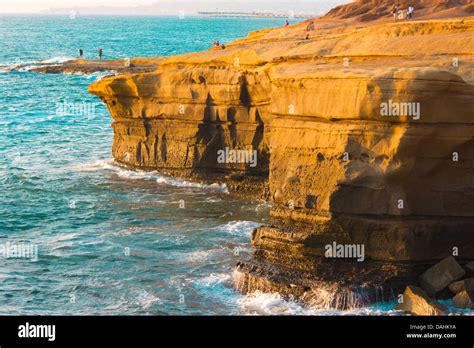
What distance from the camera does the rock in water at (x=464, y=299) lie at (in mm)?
22562

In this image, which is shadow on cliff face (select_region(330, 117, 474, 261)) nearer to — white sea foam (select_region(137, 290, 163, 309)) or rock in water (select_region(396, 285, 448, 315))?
rock in water (select_region(396, 285, 448, 315))

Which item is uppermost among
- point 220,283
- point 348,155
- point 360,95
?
point 360,95

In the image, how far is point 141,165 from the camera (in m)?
39.2

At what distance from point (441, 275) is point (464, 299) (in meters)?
1.00

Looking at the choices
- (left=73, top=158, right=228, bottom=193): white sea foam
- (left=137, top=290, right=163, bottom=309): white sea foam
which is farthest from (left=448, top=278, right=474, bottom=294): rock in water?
(left=73, top=158, right=228, bottom=193): white sea foam

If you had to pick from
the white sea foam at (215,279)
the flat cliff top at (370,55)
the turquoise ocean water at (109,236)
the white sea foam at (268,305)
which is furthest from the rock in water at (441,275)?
the white sea foam at (215,279)

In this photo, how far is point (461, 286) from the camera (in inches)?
910

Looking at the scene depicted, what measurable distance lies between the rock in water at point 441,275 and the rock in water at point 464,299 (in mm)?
563

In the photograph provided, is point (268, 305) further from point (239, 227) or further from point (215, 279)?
point (239, 227)

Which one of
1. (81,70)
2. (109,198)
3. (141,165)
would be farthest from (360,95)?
(81,70)

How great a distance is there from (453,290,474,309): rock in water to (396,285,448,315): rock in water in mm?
727

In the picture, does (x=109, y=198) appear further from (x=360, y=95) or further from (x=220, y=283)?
(x=360, y=95)
